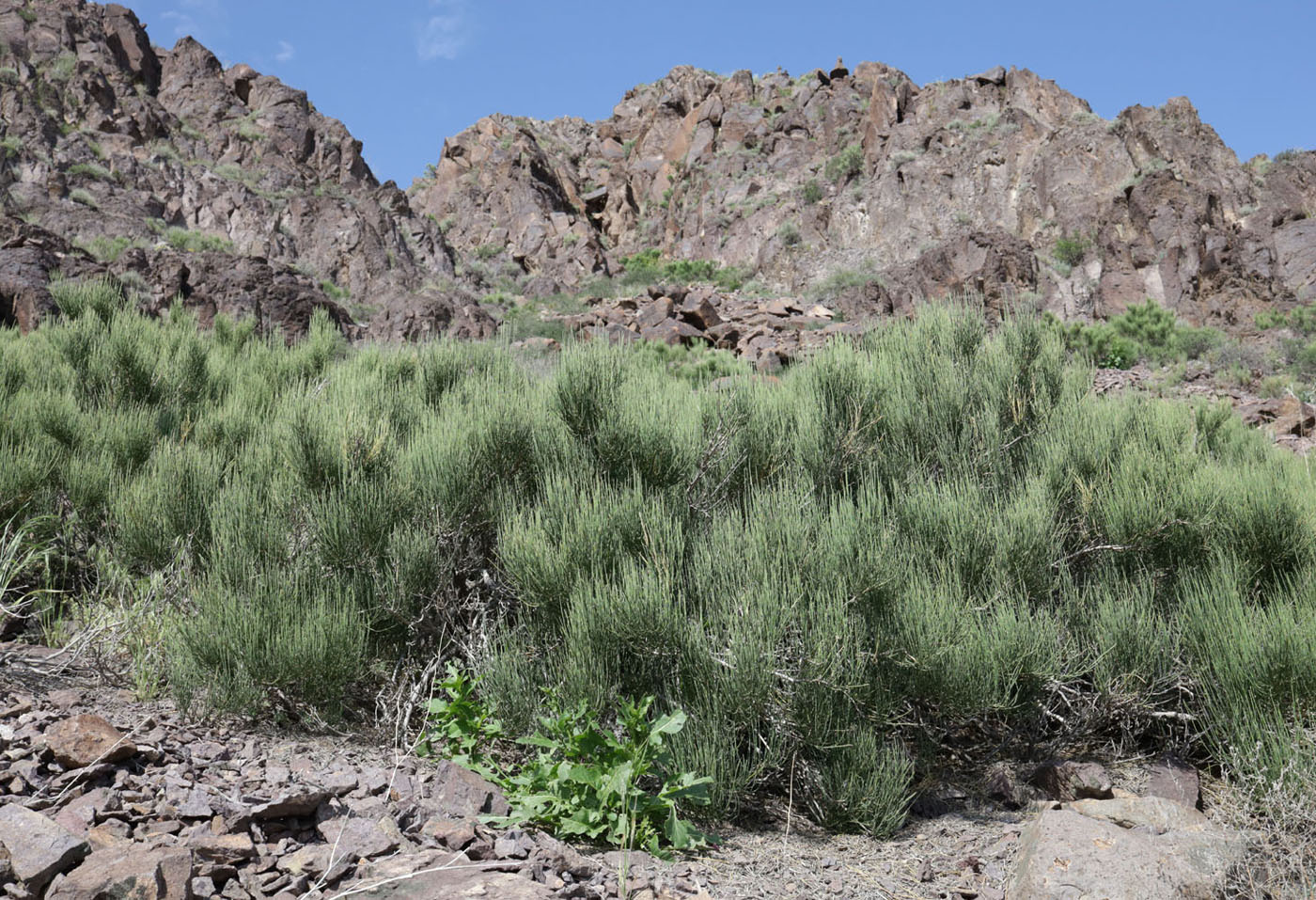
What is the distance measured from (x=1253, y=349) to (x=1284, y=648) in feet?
54.3

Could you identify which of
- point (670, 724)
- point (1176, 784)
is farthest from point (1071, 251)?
point (670, 724)

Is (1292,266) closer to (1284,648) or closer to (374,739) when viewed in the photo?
(1284,648)

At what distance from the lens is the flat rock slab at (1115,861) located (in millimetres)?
2635

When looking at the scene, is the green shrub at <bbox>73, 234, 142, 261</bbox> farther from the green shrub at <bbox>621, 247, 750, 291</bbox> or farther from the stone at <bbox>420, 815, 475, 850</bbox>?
the stone at <bbox>420, 815, 475, 850</bbox>

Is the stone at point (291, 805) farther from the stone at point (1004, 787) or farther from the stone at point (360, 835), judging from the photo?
the stone at point (1004, 787)

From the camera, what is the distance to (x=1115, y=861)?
2.73 metres

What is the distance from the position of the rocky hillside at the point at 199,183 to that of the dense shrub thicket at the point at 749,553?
9979 mm

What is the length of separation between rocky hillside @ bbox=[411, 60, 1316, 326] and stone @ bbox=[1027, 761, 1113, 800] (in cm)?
1604

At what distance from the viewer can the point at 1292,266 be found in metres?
20.4

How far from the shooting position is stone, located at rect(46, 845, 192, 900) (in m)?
2.13

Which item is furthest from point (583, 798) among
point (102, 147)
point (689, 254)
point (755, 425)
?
point (689, 254)

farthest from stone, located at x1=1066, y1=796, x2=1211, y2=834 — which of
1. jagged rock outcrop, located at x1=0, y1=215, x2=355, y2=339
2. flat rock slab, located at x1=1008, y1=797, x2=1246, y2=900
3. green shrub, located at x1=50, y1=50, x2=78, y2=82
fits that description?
green shrub, located at x1=50, y1=50, x2=78, y2=82

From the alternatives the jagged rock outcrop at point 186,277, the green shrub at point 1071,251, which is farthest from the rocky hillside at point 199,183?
the green shrub at point 1071,251

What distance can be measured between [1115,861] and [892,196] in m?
32.4
